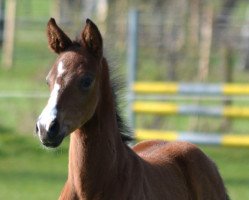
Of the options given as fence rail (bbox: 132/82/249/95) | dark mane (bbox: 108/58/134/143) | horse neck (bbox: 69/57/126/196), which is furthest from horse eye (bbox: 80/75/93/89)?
fence rail (bbox: 132/82/249/95)

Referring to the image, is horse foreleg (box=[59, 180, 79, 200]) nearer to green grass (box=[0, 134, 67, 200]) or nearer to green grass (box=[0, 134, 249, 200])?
→ green grass (box=[0, 134, 67, 200])

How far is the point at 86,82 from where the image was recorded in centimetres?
505

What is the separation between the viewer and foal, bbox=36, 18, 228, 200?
4.90 m

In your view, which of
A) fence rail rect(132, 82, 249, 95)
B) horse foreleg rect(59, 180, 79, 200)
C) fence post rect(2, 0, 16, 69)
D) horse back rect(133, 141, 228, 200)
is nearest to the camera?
horse foreleg rect(59, 180, 79, 200)

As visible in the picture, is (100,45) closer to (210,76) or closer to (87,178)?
(87,178)

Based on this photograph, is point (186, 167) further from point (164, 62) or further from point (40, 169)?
point (164, 62)

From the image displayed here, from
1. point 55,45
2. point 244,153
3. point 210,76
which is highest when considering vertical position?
point 55,45

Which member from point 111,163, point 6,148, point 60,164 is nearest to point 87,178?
point 111,163

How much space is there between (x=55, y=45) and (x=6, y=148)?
25.1 feet

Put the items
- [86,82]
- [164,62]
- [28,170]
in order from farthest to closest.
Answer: [164,62] < [28,170] < [86,82]

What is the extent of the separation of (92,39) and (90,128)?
19.8 inches

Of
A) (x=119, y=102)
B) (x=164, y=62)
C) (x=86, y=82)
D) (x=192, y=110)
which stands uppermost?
(x=86, y=82)

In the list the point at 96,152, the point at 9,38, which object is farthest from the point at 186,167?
the point at 9,38

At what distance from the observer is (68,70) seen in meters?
5.03
